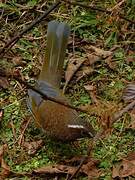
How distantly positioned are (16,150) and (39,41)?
146 cm

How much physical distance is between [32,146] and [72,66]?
1080 millimetres

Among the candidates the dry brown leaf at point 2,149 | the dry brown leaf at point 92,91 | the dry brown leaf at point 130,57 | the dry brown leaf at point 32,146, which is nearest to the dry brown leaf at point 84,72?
the dry brown leaf at point 92,91

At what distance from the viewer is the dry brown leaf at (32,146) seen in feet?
15.6

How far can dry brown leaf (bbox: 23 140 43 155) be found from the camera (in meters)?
4.74

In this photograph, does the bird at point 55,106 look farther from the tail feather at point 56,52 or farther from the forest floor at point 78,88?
the forest floor at point 78,88

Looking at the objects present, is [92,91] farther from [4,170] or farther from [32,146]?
[4,170]

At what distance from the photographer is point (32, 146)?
189 inches

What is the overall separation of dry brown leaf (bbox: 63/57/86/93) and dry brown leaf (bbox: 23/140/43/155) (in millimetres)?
729

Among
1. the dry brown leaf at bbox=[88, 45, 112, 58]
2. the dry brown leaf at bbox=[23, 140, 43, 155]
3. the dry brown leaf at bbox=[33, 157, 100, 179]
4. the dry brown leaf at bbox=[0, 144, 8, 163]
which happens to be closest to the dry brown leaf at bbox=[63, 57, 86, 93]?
the dry brown leaf at bbox=[88, 45, 112, 58]

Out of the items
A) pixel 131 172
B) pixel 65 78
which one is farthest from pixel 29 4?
pixel 131 172

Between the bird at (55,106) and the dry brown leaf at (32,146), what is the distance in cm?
31

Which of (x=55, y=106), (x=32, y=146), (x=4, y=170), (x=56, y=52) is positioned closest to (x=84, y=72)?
(x=56, y=52)

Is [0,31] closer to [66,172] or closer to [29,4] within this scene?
[29,4]

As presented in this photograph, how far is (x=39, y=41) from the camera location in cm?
588
